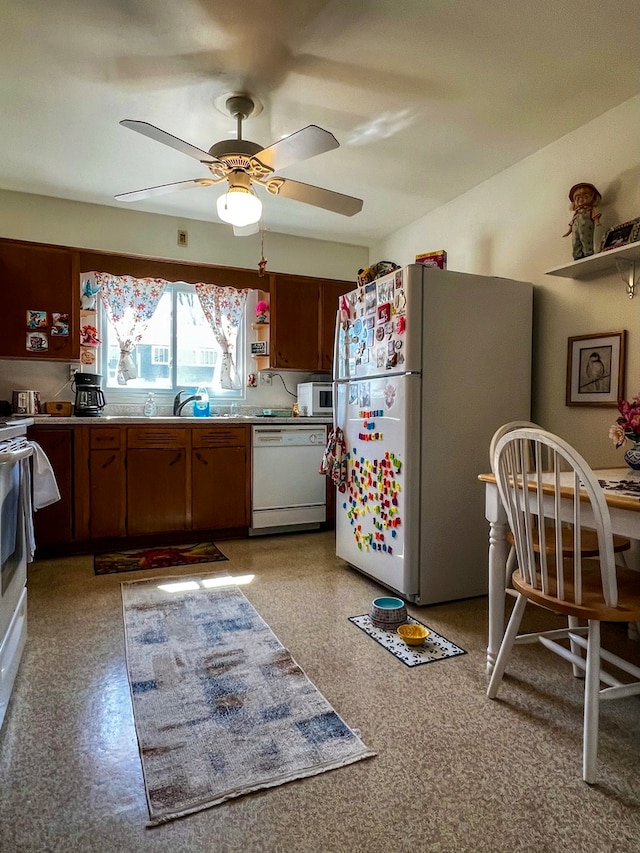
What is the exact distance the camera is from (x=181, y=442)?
383 centimetres

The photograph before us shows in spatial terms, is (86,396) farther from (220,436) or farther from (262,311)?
(262,311)

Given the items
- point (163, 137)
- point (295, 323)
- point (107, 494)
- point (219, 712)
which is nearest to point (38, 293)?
point (107, 494)

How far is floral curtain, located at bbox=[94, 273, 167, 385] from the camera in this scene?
4031 mm

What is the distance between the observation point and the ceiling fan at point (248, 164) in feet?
7.01

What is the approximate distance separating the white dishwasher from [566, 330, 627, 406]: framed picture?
201 centimetres

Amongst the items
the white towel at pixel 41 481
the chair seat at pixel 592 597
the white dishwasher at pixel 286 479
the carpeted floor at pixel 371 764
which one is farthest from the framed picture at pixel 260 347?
the chair seat at pixel 592 597

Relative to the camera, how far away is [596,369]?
2.66m

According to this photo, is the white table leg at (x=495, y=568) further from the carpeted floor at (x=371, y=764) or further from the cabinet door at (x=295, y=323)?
the cabinet door at (x=295, y=323)

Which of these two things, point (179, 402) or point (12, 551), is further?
point (179, 402)

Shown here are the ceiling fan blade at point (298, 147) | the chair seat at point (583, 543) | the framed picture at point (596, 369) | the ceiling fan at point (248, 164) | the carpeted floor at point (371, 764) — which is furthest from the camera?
the framed picture at point (596, 369)

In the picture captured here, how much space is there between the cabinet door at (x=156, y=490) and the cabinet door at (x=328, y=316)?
1.50 metres

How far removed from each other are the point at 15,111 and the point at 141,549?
9.03 ft

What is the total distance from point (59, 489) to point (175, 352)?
58.9 inches

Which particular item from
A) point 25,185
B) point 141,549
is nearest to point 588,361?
point 141,549
